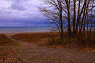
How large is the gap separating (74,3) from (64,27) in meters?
3.11

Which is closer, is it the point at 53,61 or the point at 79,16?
the point at 53,61

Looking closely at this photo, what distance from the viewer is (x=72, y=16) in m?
12.7

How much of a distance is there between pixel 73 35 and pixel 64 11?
3.19m

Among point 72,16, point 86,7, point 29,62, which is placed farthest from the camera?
point 72,16

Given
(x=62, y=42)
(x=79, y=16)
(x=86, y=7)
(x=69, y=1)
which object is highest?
(x=69, y=1)

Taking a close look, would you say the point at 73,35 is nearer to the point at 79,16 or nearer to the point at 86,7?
the point at 79,16

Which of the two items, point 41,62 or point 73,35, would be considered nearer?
point 41,62

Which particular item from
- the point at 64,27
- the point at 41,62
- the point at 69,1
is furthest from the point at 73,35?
the point at 41,62

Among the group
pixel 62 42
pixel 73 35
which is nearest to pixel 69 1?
pixel 73 35

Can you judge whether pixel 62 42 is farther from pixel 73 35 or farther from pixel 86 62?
pixel 86 62

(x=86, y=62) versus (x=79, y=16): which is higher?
(x=79, y=16)

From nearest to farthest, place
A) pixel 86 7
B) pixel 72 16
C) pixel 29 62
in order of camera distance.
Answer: pixel 29 62, pixel 86 7, pixel 72 16

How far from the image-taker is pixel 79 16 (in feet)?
38.3

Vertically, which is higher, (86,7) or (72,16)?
(86,7)
